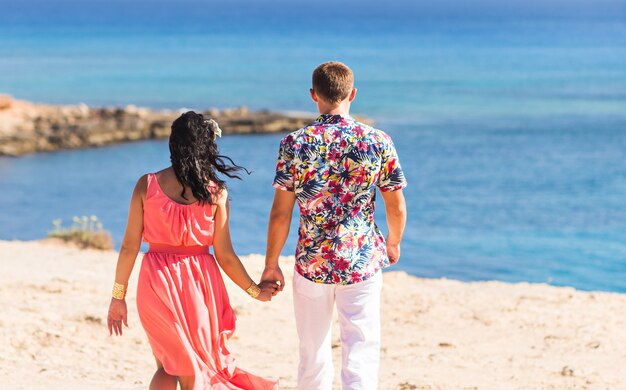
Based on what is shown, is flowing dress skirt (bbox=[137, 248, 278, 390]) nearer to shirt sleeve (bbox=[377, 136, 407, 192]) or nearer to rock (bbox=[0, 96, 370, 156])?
shirt sleeve (bbox=[377, 136, 407, 192])

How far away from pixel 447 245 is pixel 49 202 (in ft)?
30.3

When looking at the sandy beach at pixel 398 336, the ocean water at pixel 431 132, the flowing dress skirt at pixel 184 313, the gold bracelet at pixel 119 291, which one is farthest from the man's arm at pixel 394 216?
the ocean water at pixel 431 132

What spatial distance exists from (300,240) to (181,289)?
2.17ft

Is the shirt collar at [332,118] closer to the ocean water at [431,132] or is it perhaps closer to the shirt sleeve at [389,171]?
the shirt sleeve at [389,171]

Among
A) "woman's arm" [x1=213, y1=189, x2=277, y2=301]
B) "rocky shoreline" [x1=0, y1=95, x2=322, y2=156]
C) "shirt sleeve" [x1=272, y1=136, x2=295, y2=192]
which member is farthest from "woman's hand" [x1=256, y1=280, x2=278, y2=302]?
"rocky shoreline" [x1=0, y1=95, x2=322, y2=156]

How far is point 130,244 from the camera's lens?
5.11m

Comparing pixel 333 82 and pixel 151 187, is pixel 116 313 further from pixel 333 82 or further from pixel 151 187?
pixel 333 82

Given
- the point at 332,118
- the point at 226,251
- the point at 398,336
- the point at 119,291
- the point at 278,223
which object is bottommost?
the point at 398,336

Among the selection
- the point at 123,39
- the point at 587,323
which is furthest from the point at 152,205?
the point at 123,39

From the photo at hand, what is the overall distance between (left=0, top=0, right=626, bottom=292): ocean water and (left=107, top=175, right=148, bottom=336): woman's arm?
9.96 meters

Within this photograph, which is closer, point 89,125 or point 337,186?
point 337,186

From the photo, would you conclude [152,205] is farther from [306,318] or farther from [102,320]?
[102,320]

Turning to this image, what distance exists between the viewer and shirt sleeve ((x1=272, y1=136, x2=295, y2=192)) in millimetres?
4984

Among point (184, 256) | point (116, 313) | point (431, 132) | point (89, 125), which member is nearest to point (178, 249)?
point (184, 256)
